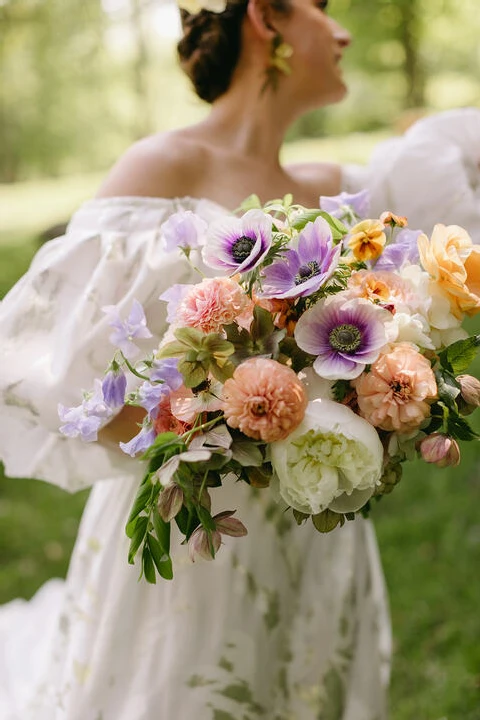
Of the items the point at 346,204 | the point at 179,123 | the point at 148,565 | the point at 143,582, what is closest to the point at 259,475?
the point at 148,565

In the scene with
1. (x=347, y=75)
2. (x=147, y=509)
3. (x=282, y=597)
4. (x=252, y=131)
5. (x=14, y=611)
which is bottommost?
(x=347, y=75)

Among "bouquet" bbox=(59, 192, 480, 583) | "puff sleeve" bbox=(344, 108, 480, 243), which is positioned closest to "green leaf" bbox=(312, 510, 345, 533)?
"bouquet" bbox=(59, 192, 480, 583)

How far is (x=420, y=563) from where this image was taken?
3215 mm

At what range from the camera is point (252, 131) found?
5.96 feet

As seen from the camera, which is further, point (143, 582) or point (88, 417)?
point (143, 582)

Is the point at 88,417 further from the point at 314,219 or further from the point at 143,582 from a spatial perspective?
the point at 143,582

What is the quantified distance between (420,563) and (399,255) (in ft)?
7.60

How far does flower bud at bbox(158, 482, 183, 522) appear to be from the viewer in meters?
0.94

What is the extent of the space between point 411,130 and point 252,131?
16.7 inches

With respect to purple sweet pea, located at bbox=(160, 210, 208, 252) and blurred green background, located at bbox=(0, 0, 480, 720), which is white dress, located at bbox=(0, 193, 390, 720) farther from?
blurred green background, located at bbox=(0, 0, 480, 720)

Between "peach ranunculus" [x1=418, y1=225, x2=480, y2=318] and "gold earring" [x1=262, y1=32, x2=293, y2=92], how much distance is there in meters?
→ 0.80

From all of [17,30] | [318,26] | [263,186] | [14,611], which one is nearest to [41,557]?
[14,611]

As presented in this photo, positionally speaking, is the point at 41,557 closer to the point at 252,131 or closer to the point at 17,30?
the point at 252,131

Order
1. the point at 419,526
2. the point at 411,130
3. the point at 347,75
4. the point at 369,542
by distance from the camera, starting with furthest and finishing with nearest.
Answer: the point at 347,75, the point at 419,526, the point at 369,542, the point at 411,130
